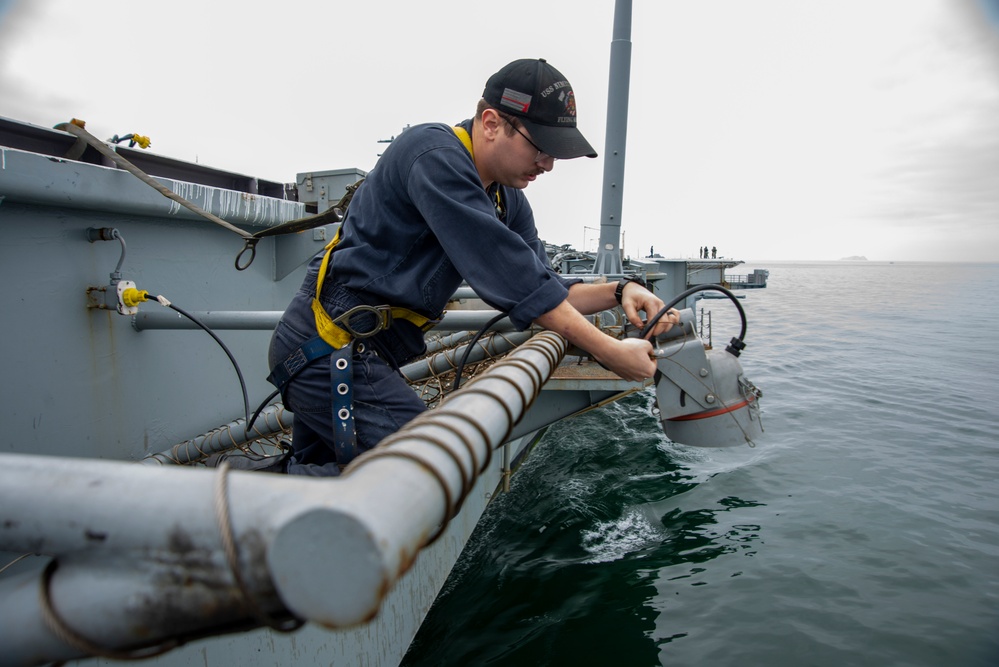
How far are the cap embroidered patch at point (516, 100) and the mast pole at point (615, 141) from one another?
1023cm

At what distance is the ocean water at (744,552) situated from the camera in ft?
14.4

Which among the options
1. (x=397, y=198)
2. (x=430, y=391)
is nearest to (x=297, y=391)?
(x=397, y=198)

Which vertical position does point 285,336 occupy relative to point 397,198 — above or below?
below

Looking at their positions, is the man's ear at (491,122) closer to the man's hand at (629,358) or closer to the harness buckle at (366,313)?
the harness buckle at (366,313)

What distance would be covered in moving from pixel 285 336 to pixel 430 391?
7.93ft

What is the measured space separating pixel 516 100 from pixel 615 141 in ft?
35.1

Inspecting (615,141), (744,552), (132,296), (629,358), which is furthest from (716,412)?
(615,141)

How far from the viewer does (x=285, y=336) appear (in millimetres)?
2092

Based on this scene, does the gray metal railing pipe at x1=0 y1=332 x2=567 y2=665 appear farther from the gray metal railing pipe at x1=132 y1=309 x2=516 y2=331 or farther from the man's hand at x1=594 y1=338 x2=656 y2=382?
Result: the gray metal railing pipe at x1=132 y1=309 x2=516 y2=331

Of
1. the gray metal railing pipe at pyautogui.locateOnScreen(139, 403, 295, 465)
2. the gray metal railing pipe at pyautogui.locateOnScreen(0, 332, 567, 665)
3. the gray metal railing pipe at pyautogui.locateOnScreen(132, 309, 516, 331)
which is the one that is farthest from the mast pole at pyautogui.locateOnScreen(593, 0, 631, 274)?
the gray metal railing pipe at pyautogui.locateOnScreen(0, 332, 567, 665)

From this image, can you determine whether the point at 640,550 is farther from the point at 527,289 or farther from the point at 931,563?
the point at 527,289

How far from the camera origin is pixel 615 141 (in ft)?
38.8

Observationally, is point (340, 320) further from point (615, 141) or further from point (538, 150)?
point (615, 141)

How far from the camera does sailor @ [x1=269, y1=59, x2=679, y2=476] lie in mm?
1800
